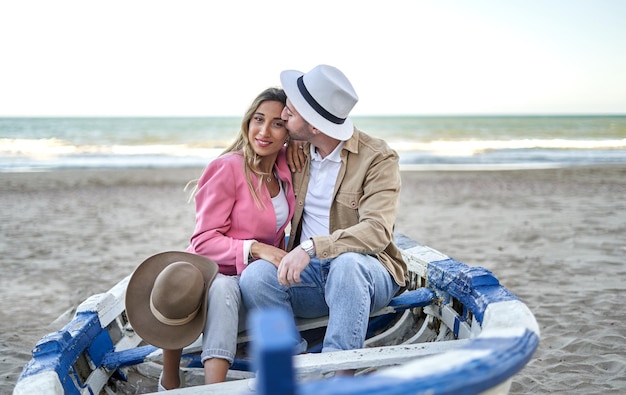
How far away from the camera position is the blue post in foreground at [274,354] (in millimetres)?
799

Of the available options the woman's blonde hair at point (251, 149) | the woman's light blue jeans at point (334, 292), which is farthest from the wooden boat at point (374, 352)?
the woman's blonde hair at point (251, 149)

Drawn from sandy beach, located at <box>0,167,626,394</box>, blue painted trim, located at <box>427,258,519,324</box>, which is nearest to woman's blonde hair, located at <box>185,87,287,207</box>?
blue painted trim, located at <box>427,258,519,324</box>

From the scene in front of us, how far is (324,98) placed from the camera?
8.70 feet

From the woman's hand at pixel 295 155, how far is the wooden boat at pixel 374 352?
81 cm

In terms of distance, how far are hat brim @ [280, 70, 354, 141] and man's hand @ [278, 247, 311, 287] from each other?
607 millimetres

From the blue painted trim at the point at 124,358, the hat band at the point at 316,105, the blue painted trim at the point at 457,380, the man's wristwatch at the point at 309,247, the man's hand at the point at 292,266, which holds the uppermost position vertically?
the hat band at the point at 316,105

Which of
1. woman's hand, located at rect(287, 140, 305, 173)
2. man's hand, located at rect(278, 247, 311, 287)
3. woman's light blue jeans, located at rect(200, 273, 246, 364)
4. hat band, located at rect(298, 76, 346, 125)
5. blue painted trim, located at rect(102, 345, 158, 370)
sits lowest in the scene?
blue painted trim, located at rect(102, 345, 158, 370)

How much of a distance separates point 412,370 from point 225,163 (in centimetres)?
186

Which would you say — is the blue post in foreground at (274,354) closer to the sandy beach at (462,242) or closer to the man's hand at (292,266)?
the man's hand at (292,266)

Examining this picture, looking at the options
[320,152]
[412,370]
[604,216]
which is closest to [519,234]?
[604,216]

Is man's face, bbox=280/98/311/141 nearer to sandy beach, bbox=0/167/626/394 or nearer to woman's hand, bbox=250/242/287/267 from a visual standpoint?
woman's hand, bbox=250/242/287/267

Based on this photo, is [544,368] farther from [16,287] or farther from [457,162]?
[457,162]

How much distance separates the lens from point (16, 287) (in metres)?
5.80

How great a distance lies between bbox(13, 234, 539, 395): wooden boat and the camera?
3.18 ft
